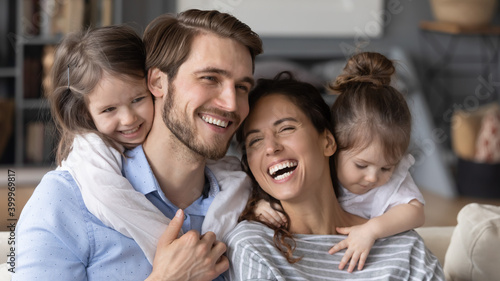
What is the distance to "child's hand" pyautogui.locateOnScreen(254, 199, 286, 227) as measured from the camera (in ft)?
5.02

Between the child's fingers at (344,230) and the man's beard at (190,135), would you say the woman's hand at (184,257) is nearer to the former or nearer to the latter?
the man's beard at (190,135)

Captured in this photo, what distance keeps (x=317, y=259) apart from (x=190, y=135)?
0.41 m

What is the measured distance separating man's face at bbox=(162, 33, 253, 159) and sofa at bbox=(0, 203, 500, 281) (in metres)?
0.53

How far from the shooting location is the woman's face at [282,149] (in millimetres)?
1495

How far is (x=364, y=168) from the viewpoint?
1617mm

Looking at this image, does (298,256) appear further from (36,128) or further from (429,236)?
(36,128)

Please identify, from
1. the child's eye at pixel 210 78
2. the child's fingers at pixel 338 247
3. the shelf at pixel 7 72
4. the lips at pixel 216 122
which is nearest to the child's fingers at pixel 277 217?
the child's fingers at pixel 338 247

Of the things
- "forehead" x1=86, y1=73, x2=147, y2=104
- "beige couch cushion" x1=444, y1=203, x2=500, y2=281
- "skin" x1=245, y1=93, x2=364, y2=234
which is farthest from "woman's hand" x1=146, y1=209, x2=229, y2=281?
"beige couch cushion" x1=444, y1=203, x2=500, y2=281

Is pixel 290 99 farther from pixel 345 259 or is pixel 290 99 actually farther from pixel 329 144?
pixel 345 259

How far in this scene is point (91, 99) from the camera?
1.54m

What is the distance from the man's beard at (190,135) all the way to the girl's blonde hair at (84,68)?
13 centimetres

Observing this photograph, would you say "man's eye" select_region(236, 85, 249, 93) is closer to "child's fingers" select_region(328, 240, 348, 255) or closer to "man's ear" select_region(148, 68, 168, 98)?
"man's ear" select_region(148, 68, 168, 98)

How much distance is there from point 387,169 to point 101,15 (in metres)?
3.31

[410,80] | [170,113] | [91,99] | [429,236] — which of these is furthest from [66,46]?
[410,80]
